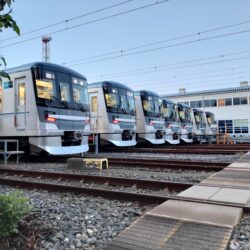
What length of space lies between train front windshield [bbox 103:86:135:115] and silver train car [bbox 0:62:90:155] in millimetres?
2711

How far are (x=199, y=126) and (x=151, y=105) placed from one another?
1165 centimetres

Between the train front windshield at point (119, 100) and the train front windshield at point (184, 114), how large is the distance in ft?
29.0

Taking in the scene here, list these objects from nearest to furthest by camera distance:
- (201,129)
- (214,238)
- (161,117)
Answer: (214,238) → (161,117) → (201,129)

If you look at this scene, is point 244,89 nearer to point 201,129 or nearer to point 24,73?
point 201,129

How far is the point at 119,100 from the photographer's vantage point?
15.5 meters

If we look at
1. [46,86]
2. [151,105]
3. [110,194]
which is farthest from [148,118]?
[110,194]

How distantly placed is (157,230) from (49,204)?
7.65 ft

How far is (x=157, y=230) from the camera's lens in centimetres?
368

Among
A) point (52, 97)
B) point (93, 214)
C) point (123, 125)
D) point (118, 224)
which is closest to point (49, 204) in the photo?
point (93, 214)

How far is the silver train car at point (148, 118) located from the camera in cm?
1811

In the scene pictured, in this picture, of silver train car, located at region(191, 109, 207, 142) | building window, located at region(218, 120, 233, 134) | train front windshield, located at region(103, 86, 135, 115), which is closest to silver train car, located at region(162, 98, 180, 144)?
train front windshield, located at region(103, 86, 135, 115)

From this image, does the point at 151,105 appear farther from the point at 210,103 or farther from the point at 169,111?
the point at 210,103

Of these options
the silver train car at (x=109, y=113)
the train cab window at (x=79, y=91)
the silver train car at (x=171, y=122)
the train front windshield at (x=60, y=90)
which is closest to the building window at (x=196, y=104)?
the silver train car at (x=171, y=122)

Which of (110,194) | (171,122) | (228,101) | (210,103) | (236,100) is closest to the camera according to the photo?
(110,194)
